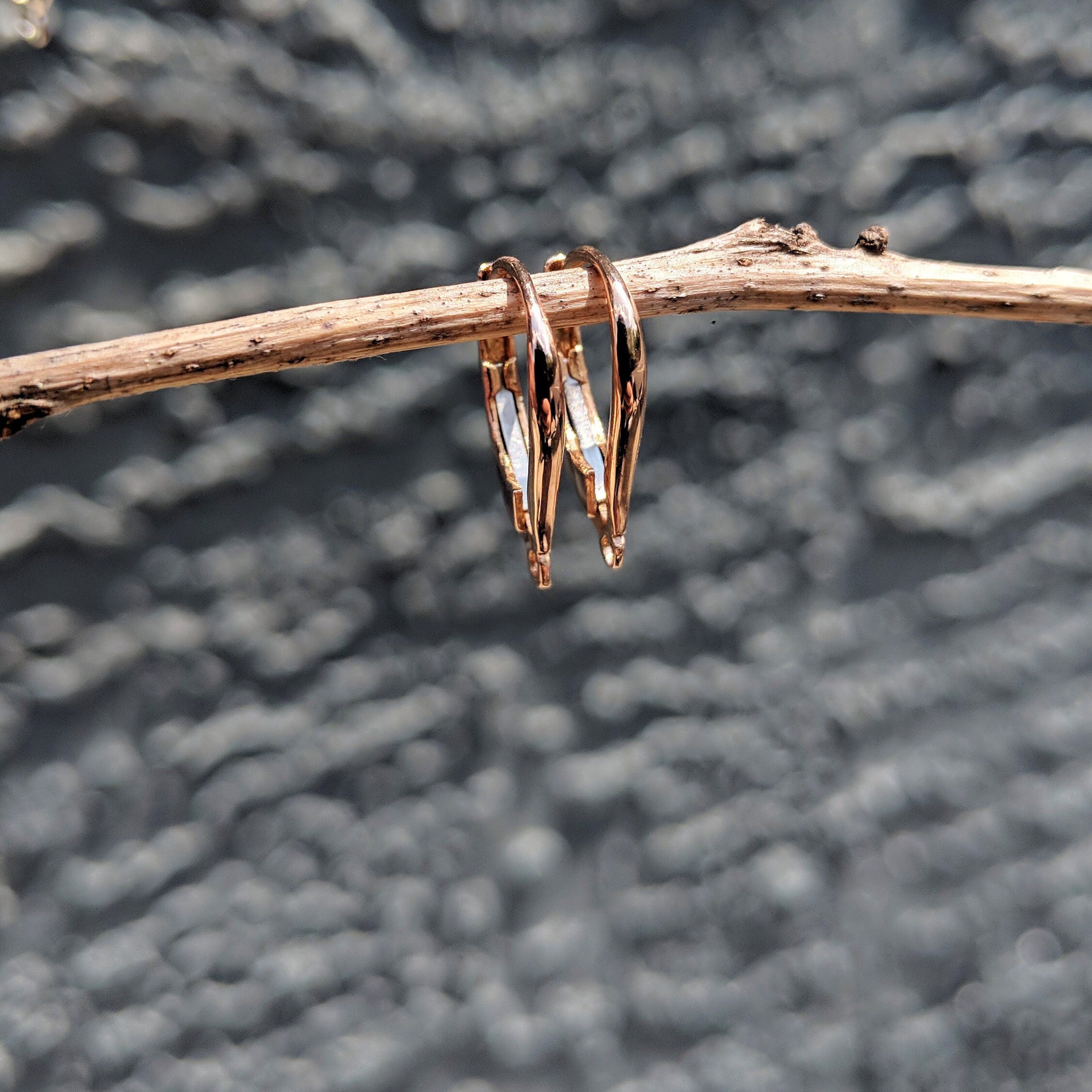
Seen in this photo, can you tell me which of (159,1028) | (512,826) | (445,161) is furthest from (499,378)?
(159,1028)

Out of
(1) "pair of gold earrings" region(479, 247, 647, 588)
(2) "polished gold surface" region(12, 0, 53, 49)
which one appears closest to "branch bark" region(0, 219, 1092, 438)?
(1) "pair of gold earrings" region(479, 247, 647, 588)

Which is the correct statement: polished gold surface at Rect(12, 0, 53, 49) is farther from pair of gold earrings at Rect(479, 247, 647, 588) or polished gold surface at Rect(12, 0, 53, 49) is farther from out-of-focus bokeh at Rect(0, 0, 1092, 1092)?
pair of gold earrings at Rect(479, 247, 647, 588)

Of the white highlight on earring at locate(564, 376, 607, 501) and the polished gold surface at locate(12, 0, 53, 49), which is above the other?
the polished gold surface at locate(12, 0, 53, 49)

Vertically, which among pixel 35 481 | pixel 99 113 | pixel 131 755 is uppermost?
pixel 99 113

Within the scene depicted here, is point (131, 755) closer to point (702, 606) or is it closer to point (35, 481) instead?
point (35, 481)

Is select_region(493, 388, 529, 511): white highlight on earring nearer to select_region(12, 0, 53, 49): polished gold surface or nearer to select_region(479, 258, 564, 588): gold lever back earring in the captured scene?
select_region(479, 258, 564, 588): gold lever back earring

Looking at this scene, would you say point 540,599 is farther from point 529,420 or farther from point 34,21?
point 34,21

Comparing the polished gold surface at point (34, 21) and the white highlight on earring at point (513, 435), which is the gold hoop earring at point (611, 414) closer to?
the white highlight on earring at point (513, 435)
